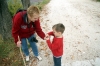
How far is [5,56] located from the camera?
4.36 meters

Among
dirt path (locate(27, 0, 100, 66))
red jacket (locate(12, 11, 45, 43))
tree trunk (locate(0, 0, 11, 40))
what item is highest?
red jacket (locate(12, 11, 45, 43))

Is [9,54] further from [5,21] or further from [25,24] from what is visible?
[25,24]

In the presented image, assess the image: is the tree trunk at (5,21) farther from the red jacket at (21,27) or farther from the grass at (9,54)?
the red jacket at (21,27)

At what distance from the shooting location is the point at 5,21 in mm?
4820

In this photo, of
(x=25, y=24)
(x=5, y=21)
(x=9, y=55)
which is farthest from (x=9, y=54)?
(x=25, y=24)

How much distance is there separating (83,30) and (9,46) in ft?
10.9

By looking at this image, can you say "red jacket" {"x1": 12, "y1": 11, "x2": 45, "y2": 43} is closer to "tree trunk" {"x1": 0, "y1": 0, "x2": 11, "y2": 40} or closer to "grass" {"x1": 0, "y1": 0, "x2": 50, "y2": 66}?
"grass" {"x1": 0, "y1": 0, "x2": 50, "y2": 66}

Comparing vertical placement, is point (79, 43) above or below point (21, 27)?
below

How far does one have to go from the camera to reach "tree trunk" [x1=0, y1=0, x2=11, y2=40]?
15.3ft

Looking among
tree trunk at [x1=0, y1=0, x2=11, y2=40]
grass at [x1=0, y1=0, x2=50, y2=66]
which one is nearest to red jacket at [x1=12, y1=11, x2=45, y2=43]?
grass at [x1=0, y1=0, x2=50, y2=66]

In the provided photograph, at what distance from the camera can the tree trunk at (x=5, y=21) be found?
466 cm

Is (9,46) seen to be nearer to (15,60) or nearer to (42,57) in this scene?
(15,60)

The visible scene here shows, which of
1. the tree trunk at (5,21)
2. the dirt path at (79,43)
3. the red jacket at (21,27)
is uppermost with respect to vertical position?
the red jacket at (21,27)

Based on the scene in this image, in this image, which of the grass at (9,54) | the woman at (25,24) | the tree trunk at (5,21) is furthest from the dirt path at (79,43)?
the tree trunk at (5,21)
